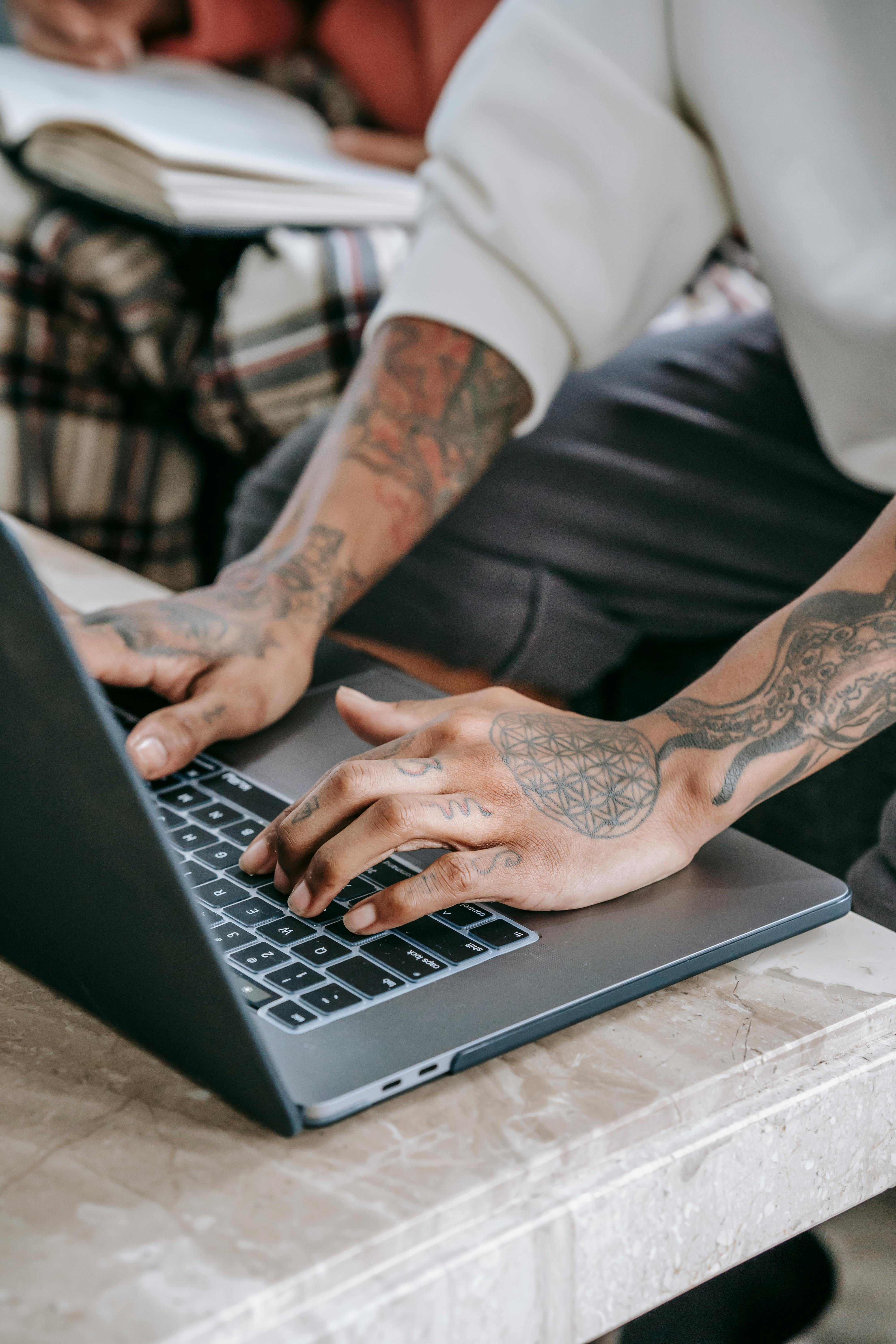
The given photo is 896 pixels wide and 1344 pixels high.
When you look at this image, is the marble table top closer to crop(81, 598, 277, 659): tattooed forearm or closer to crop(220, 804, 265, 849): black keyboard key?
crop(220, 804, 265, 849): black keyboard key

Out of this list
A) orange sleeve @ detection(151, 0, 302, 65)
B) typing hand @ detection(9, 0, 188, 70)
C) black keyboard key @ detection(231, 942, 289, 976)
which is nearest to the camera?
black keyboard key @ detection(231, 942, 289, 976)

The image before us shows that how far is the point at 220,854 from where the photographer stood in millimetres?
431

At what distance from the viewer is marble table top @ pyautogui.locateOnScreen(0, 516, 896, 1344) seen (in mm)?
266

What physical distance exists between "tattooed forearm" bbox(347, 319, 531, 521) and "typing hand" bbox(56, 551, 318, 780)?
165 millimetres

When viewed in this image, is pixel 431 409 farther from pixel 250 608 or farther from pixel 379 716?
pixel 379 716

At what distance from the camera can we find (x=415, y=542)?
0.78 metres

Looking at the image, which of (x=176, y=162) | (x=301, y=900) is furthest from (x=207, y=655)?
(x=176, y=162)

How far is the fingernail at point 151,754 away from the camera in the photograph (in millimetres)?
479

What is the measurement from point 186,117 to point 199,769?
0.96 m

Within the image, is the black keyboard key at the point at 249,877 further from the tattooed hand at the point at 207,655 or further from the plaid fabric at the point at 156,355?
the plaid fabric at the point at 156,355

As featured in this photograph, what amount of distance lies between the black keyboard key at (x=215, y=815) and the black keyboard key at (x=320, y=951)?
0.30 feet

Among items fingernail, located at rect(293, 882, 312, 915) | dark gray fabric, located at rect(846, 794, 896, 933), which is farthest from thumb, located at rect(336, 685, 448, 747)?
dark gray fabric, located at rect(846, 794, 896, 933)

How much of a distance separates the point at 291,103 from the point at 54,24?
30 centimetres

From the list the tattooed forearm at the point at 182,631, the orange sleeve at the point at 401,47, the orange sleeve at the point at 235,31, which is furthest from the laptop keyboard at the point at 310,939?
the orange sleeve at the point at 235,31
